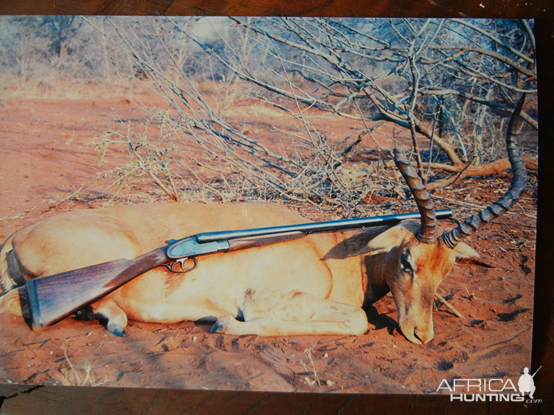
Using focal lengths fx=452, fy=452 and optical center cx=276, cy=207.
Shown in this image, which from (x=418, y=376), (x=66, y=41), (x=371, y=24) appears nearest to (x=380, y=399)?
(x=418, y=376)

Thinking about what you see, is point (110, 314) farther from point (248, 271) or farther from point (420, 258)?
point (420, 258)

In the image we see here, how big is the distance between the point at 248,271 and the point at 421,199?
145 centimetres

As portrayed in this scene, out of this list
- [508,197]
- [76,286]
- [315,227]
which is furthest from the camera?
[315,227]

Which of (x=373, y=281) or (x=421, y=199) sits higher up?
(x=421, y=199)

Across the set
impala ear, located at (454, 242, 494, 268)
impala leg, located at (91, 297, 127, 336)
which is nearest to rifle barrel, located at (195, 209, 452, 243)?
impala ear, located at (454, 242, 494, 268)

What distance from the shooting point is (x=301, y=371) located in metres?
2.68

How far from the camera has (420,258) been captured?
3.27 metres

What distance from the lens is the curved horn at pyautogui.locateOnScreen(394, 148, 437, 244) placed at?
2.73 meters

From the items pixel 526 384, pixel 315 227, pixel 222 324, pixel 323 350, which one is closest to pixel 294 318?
pixel 323 350

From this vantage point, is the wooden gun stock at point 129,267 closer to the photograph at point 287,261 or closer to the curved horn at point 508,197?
the photograph at point 287,261

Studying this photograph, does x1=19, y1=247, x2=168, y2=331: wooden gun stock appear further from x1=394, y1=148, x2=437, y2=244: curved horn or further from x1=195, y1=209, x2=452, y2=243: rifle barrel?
x1=394, y1=148, x2=437, y2=244: curved horn

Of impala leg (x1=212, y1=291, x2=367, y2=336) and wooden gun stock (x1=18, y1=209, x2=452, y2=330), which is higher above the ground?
wooden gun stock (x1=18, y1=209, x2=452, y2=330)

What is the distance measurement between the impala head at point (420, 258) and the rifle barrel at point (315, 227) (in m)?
0.09

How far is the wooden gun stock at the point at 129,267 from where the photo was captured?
3045 millimetres
